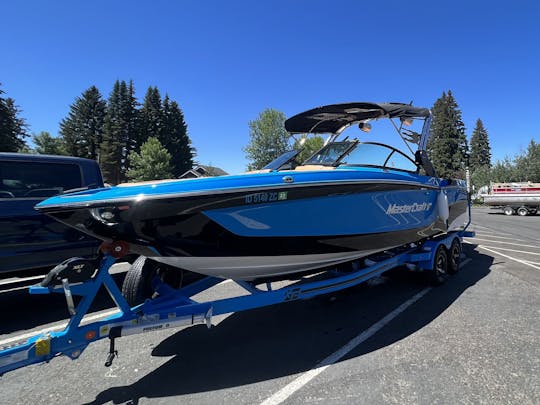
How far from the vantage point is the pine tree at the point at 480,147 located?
69.3 metres

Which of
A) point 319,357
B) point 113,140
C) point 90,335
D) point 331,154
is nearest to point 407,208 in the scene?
point 331,154

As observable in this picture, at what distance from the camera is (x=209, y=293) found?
4.87m

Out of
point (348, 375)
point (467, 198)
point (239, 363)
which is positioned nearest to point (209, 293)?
point (239, 363)

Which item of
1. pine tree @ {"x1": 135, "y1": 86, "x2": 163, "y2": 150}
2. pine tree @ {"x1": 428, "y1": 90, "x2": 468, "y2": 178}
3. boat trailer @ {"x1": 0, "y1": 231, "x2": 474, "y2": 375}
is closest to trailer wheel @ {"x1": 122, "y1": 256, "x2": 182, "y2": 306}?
boat trailer @ {"x1": 0, "y1": 231, "x2": 474, "y2": 375}

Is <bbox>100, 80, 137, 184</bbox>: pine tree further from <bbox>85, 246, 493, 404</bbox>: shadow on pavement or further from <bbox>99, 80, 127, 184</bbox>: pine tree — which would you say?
<bbox>85, 246, 493, 404</bbox>: shadow on pavement

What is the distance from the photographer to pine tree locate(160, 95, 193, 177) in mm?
58281

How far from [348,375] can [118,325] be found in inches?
76.4

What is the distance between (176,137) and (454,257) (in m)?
59.1

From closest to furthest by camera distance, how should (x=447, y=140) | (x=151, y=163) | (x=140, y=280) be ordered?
(x=140, y=280) < (x=151, y=163) < (x=447, y=140)

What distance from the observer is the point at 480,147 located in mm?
71250

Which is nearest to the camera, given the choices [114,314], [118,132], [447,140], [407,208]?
[114,314]

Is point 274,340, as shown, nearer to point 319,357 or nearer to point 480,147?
point 319,357

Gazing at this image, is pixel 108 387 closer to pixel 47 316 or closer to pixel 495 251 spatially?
pixel 47 316

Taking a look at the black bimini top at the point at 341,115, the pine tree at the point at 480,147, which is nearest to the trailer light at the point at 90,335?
the black bimini top at the point at 341,115
